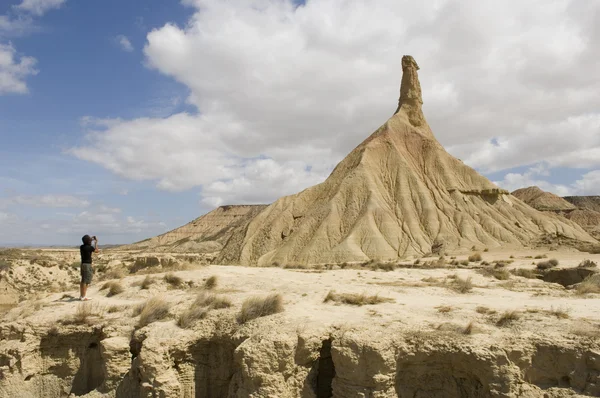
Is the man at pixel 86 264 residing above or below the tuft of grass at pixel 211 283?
above

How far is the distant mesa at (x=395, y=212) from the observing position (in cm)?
3981

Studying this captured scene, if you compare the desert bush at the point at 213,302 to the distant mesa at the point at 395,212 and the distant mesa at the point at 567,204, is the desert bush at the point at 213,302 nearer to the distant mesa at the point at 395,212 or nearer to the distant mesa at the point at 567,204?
the distant mesa at the point at 395,212

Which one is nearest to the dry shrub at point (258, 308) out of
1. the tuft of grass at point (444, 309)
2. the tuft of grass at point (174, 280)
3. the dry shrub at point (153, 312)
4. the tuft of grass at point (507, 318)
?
the dry shrub at point (153, 312)

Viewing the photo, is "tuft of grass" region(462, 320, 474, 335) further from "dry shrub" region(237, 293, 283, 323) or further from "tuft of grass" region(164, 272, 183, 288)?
"tuft of grass" region(164, 272, 183, 288)

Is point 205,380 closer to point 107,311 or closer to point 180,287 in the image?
point 107,311

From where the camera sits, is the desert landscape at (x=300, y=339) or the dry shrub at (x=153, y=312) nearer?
the desert landscape at (x=300, y=339)

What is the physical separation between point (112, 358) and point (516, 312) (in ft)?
25.2

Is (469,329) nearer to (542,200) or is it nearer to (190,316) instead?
(190,316)

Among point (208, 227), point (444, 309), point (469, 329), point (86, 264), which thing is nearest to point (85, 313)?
point (86, 264)

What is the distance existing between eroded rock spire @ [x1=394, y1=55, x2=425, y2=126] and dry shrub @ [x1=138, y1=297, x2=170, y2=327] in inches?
2000

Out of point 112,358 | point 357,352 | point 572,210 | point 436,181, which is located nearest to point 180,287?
point 112,358

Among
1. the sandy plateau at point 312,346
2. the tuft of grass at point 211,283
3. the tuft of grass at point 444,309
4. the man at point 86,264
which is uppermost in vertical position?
the man at point 86,264

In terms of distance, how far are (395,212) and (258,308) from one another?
1482 inches

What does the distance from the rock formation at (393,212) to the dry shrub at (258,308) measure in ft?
93.6
